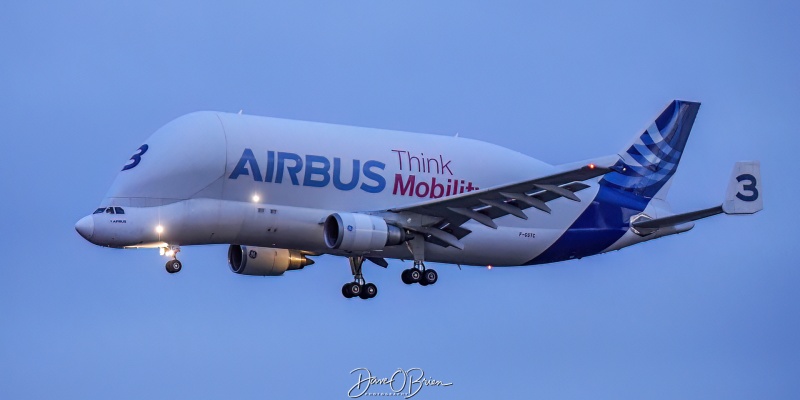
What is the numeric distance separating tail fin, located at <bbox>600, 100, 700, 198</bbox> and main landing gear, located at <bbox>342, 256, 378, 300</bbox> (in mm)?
12036

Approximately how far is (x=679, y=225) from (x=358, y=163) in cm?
1453

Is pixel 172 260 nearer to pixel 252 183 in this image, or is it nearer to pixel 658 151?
pixel 252 183

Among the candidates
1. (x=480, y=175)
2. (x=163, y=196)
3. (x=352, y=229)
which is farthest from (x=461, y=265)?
(x=163, y=196)

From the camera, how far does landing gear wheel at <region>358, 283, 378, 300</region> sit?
7444 cm

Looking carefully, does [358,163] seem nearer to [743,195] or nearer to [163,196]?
[163,196]

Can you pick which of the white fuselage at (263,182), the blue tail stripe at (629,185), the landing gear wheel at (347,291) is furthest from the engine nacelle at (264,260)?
the blue tail stripe at (629,185)

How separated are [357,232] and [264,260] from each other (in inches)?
317

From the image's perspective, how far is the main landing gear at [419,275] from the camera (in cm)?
7206

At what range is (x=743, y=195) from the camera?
68.0 m

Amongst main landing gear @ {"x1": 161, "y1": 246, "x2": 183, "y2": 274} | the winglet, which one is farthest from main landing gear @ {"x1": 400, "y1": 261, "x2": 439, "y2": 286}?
the winglet

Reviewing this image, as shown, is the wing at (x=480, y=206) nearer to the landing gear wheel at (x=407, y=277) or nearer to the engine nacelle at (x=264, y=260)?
the landing gear wheel at (x=407, y=277)

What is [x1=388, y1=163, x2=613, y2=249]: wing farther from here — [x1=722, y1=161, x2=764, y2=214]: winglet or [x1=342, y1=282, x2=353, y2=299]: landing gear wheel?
[x1=722, y1=161, x2=764, y2=214]: winglet

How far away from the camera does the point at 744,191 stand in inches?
2680

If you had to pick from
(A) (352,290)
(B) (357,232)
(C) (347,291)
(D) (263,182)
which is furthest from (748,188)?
(D) (263,182)
